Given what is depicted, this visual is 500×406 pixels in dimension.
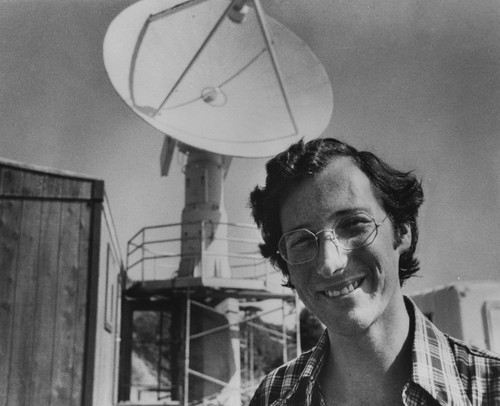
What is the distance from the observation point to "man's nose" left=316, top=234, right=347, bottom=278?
6.25 feet

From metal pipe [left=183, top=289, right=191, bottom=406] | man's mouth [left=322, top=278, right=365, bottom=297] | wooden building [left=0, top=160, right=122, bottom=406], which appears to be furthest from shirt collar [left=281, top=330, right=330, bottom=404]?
metal pipe [left=183, top=289, right=191, bottom=406]

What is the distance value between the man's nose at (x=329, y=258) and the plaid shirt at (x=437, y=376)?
0.35m

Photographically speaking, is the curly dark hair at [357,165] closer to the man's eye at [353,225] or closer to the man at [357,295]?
the man at [357,295]

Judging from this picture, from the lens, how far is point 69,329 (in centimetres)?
813

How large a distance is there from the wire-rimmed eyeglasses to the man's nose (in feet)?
0.04

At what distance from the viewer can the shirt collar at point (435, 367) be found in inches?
68.6

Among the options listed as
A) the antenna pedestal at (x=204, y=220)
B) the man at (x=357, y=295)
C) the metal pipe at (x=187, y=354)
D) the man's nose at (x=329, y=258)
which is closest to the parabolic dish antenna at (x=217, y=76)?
the antenna pedestal at (x=204, y=220)

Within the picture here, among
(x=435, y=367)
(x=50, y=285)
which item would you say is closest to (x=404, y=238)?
(x=435, y=367)

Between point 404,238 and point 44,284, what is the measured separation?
7.05 metres

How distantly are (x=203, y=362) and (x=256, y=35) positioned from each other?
1005cm

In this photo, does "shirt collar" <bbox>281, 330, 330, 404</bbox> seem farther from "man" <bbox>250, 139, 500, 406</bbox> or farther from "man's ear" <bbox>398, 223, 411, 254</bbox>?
"man's ear" <bbox>398, 223, 411, 254</bbox>

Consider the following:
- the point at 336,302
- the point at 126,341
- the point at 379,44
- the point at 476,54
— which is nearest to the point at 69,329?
the point at 476,54

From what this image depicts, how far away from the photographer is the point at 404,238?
2164 millimetres

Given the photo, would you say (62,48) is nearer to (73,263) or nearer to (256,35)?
(256,35)
